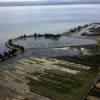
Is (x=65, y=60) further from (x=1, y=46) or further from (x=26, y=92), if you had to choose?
(x=1, y=46)

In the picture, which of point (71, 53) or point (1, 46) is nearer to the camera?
point (71, 53)

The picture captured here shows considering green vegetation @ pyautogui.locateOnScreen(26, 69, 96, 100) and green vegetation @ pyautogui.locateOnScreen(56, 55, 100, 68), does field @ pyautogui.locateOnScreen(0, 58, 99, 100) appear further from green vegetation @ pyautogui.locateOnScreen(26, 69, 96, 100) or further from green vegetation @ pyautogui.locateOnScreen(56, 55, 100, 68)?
green vegetation @ pyautogui.locateOnScreen(56, 55, 100, 68)

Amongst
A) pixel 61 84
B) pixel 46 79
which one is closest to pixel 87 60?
pixel 46 79

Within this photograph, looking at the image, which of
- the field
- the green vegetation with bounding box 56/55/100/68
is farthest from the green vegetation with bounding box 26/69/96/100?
the green vegetation with bounding box 56/55/100/68

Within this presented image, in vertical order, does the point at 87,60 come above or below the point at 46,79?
above

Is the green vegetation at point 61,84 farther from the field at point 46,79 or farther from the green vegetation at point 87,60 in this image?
the green vegetation at point 87,60

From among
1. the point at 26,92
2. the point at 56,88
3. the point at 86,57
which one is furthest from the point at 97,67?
the point at 26,92

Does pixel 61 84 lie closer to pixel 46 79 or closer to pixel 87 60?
pixel 46 79

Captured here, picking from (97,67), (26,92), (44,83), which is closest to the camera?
(26,92)

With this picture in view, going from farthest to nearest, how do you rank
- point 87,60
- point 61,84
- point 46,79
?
point 87,60
point 46,79
point 61,84

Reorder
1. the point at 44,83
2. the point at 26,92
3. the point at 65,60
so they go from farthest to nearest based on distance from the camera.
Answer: the point at 65,60 → the point at 44,83 → the point at 26,92

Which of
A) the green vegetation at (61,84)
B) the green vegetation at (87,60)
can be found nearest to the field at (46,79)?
the green vegetation at (61,84)
